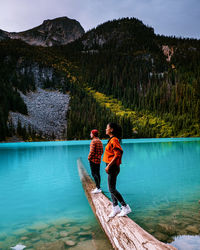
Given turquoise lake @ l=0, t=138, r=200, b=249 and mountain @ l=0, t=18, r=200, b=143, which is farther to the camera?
mountain @ l=0, t=18, r=200, b=143

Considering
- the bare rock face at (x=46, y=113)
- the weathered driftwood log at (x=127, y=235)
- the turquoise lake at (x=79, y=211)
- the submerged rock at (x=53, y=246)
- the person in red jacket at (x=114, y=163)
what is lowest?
the turquoise lake at (x=79, y=211)

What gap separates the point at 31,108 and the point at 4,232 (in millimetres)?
93994

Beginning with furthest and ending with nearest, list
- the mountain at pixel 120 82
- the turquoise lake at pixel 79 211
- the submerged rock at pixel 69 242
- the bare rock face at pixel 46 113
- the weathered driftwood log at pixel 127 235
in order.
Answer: the mountain at pixel 120 82 < the bare rock face at pixel 46 113 < the turquoise lake at pixel 79 211 < the submerged rock at pixel 69 242 < the weathered driftwood log at pixel 127 235

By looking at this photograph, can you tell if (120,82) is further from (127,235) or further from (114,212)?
(127,235)

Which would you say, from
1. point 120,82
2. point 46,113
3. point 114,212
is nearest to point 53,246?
point 114,212

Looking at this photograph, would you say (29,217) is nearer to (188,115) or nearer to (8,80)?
(8,80)

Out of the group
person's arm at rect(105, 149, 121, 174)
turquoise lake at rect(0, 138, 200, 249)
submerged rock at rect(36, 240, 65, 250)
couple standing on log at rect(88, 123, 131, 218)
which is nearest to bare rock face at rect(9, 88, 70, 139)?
turquoise lake at rect(0, 138, 200, 249)

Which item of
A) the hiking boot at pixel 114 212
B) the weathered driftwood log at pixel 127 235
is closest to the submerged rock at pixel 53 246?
the weathered driftwood log at pixel 127 235

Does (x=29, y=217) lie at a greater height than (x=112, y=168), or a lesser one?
Answer: lesser

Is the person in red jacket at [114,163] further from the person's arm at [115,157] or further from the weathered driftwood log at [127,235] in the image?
the weathered driftwood log at [127,235]

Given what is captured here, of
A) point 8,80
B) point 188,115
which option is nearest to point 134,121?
point 188,115

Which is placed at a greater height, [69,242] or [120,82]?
[120,82]

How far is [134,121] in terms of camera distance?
113 metres

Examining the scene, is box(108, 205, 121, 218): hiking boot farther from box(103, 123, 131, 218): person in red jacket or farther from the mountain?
the mountain
